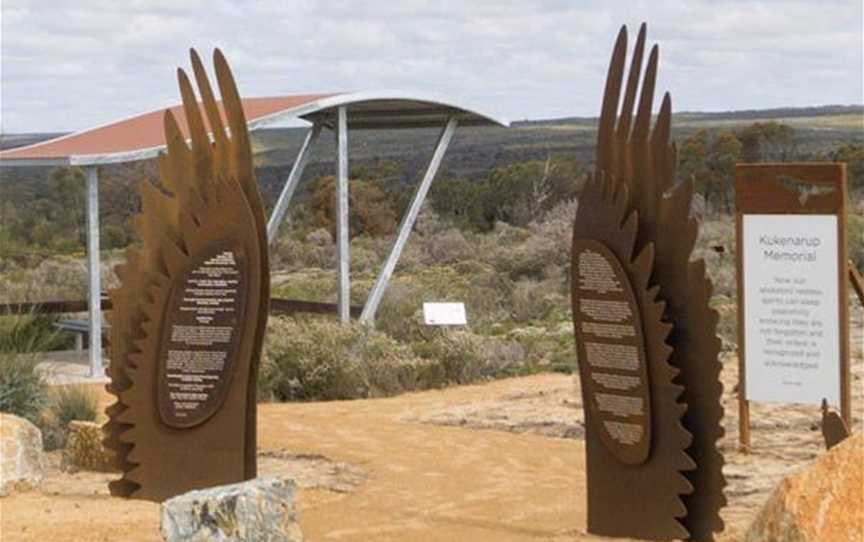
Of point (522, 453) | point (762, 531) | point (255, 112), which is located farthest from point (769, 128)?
point (762, 531)

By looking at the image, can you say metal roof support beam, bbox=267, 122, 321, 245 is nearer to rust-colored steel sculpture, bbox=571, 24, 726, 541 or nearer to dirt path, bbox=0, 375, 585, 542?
dirt path, bbox=0, 375, 585, 542

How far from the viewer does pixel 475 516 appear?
10.6m

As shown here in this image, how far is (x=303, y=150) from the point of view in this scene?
20.1 meters

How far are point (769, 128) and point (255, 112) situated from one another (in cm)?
4030

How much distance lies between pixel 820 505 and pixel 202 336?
543 centimetres

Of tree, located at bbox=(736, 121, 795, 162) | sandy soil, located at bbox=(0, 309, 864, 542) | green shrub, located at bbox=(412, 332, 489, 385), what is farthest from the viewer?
tree, located at bbox=(736, 121, 795, 162)

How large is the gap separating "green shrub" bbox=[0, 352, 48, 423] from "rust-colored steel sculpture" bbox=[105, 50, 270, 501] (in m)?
2.34

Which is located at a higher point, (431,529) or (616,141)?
(616,141)

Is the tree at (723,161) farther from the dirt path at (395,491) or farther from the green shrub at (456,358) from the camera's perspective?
the dirt path at (395,491)

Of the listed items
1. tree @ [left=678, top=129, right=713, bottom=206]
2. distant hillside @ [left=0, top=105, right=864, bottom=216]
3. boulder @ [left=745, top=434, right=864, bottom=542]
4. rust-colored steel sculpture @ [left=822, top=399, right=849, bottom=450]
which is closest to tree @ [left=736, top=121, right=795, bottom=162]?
tree @ [left=678, top=129, right=713, bottom=206]

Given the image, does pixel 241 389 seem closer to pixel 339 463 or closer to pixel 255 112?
pixel 339 463

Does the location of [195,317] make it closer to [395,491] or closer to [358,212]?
[395,491]

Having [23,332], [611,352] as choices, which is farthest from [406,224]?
[611,352]

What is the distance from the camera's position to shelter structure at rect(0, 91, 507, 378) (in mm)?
17375
